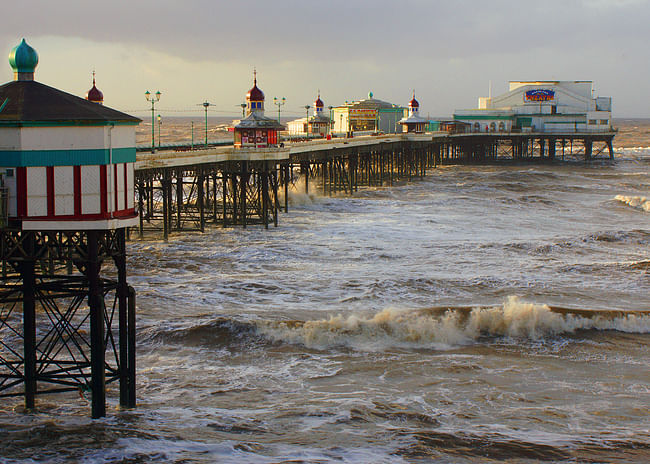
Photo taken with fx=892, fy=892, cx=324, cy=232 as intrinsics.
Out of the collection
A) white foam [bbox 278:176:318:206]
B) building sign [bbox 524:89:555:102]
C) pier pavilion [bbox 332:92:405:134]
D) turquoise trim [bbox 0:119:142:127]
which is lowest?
white foam [bbox 278:176:318:206]

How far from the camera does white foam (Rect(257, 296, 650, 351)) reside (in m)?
18.7

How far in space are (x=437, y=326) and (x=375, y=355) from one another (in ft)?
7.49

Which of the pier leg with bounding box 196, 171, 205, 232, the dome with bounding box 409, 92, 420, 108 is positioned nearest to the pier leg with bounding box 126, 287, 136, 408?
the pier leg with bounding box 196, 171, 205, 232

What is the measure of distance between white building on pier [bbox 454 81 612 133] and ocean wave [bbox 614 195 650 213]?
4161 cm

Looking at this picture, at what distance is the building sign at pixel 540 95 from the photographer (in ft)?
314

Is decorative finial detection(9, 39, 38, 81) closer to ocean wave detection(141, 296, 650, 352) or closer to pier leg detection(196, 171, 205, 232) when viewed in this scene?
ocean wave detection(141, 296, 650, 352)

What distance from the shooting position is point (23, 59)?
1369 centimetres

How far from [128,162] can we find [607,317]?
11818mm

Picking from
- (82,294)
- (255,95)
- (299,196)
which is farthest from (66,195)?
(299,196)

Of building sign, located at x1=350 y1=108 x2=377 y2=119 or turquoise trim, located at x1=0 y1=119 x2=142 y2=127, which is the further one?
building sign, located at x1=350 y1=108 x2=377 y2=119

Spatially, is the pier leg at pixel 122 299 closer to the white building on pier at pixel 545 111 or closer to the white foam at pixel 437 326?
the white foam at pixel 437 326

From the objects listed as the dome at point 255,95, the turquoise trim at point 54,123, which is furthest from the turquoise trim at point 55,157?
the dome at point 255,95

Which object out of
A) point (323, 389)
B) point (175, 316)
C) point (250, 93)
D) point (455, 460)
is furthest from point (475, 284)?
point (250, 93)

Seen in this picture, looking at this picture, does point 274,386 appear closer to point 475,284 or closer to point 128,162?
point 128,162
